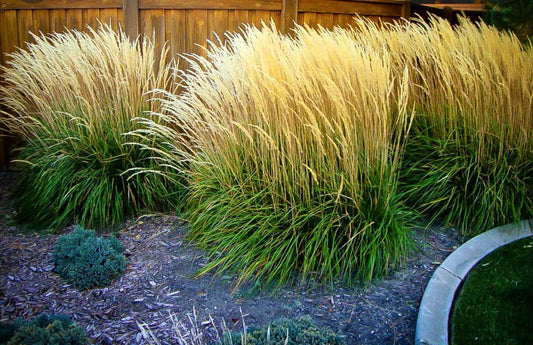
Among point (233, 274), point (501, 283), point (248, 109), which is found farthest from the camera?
point (248, 109)

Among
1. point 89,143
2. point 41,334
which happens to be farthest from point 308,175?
point 89,143

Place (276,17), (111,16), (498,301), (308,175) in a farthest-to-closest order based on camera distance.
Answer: (276,17), (111,16), (308,175), (498,301)

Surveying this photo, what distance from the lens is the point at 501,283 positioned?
3428mm

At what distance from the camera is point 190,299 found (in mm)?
3451

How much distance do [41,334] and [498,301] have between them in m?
2.51

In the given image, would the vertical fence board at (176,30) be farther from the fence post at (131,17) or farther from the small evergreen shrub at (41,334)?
the small evergreen shrub at (41,334)

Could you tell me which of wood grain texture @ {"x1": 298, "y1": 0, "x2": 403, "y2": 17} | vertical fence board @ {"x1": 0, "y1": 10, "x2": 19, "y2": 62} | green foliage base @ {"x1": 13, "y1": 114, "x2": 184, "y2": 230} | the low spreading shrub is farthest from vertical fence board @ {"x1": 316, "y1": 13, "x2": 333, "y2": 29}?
vertical fence board @ {"x1": 0, "y1": 10, "x2": 19, "y2": 62}

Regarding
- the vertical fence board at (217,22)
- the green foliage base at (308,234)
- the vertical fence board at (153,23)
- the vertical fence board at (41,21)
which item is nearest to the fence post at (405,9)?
the vertical fence board at (217,22)

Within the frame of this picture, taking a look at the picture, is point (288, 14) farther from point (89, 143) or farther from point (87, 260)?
point (87, 260)

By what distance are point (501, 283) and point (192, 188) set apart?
222 cm

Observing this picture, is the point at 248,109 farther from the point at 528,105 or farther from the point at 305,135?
the point at 528,105

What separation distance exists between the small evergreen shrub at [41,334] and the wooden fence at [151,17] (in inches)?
154

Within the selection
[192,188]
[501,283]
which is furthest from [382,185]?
[192,188]

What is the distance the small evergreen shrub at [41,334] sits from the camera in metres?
2.42
